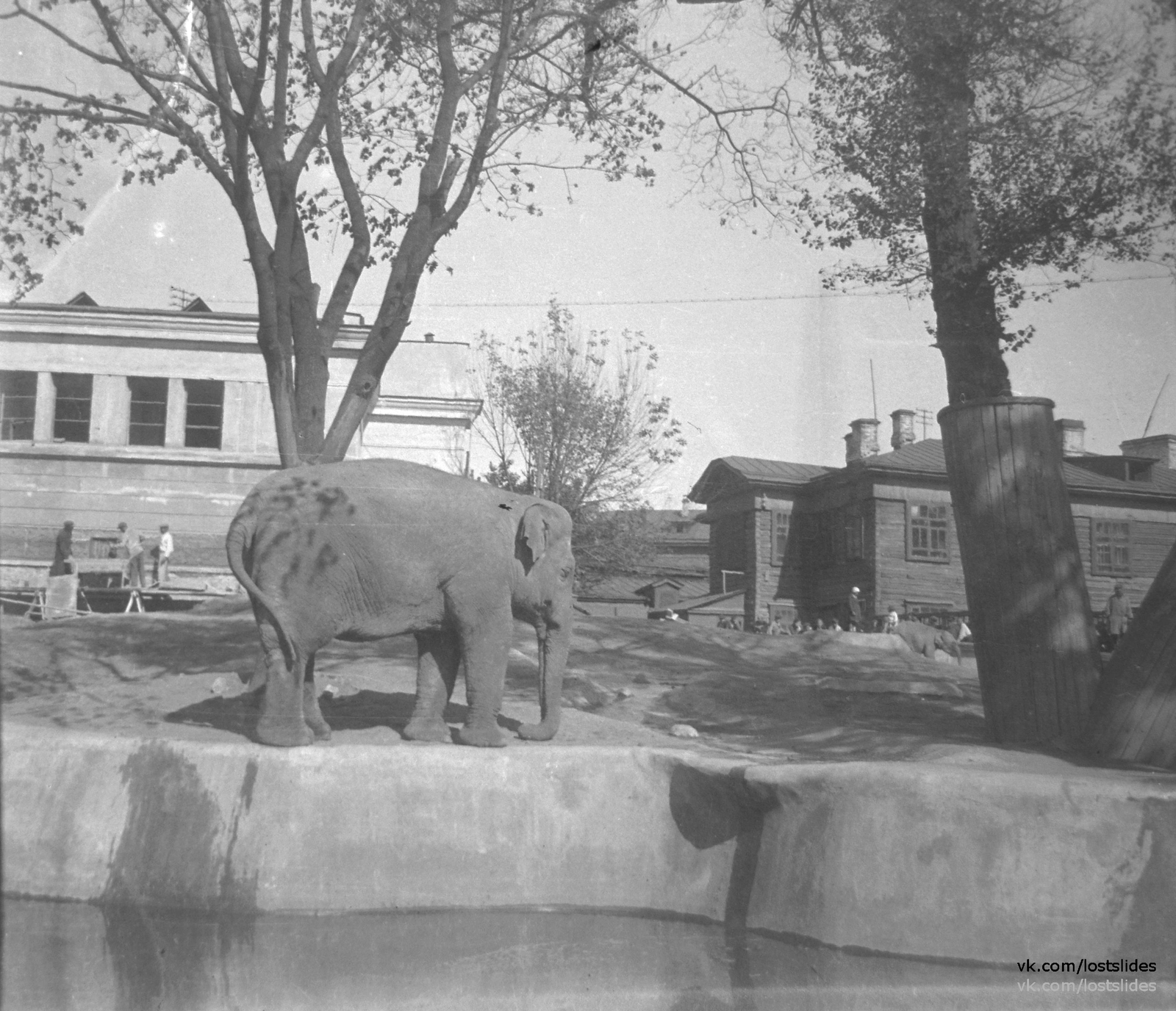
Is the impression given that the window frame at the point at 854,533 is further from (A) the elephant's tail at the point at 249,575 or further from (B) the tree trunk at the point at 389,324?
(A) the elephant's tail at the point at 249,575

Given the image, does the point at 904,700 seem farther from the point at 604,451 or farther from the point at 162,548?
the point at 604,451

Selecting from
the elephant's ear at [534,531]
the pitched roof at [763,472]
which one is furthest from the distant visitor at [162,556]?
the pitched roof at [763,472]

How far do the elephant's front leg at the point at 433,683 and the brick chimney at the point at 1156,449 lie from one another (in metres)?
9.00

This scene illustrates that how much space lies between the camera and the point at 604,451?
25.2 metres

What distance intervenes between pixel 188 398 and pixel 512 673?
11.1 meters

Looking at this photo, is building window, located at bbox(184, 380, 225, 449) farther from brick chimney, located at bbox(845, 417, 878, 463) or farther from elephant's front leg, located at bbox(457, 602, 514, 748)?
elephant's front leg, located at bbox(457, 602, 514, 748)

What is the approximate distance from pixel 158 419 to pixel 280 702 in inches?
537

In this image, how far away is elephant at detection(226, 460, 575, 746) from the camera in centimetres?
642

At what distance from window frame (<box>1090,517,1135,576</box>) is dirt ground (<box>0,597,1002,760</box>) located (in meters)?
1.80

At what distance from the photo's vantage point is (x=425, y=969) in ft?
17.7

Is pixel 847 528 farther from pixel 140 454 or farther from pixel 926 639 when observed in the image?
pixel 140 454

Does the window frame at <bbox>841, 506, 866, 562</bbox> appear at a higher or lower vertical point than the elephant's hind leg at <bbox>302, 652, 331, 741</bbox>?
higher

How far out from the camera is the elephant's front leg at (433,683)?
6949mm

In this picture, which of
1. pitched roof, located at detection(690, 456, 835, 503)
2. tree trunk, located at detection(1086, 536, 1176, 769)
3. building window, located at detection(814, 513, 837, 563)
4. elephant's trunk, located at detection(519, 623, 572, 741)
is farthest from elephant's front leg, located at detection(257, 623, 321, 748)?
building window, located at detection(814, 513, 837, 563)
